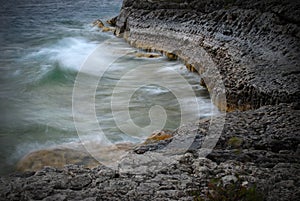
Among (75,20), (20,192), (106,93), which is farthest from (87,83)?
(75,20)

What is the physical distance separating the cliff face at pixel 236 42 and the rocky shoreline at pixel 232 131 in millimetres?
23

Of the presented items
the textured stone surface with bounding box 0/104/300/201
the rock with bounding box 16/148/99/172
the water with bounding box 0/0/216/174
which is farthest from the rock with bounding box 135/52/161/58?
the textured stone surface with bounding box 0/104/300/201

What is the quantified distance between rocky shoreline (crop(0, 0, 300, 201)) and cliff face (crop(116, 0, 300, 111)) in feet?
0.08

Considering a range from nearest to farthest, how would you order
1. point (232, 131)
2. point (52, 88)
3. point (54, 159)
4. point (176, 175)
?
point (176, 175) → point (232, 131) → point (54, 159) → point (52, 88)

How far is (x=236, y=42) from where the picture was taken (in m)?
8.22

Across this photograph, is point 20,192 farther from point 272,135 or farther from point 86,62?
point 86,62

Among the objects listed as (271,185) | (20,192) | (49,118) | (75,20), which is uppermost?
(75,20)

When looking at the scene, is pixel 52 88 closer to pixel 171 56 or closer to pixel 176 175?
pixel 171 56

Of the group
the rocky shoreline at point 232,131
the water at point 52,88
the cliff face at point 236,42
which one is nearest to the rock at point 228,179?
the rocky shoreline at point 232,131

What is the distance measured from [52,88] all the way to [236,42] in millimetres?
5289

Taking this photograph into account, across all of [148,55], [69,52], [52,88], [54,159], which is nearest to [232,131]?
[54,159]

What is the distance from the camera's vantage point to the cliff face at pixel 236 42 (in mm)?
6020

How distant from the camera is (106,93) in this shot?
8.73 metres

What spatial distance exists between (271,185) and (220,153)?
33.6 inches
